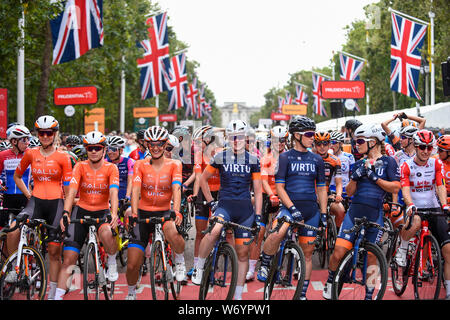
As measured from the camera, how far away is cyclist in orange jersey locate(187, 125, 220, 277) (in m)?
9.31

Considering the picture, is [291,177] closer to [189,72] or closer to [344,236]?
[344,236]

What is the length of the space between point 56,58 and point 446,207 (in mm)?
15789

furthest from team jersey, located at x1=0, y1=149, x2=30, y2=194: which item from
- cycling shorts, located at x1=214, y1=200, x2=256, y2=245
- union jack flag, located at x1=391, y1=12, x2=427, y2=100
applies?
union jack flag, located at x1=391, y1=12, x2=427, y2=100

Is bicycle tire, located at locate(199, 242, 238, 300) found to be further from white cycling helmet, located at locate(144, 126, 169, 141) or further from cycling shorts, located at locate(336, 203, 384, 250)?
white cycling helmet, located at locate(144, 126, 169, 141)

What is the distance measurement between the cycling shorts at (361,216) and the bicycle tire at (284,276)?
593 mm

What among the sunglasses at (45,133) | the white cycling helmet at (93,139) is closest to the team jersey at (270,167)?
the white cycling helmet at (93,139)

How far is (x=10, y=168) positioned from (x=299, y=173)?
14.8 ft

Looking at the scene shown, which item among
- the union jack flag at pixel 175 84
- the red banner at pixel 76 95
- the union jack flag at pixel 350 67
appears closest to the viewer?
the red banner at pixel 76 95

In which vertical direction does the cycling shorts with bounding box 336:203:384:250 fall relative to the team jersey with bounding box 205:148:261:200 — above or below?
below

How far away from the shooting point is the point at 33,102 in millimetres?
33281

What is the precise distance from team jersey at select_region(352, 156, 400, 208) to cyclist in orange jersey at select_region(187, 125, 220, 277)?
2.72 metres

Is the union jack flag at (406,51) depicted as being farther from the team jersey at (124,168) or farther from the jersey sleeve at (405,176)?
the jersey sleeve at (405,176)

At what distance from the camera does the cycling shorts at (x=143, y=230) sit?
291 inches

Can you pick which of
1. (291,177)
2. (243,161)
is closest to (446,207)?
(291,177)
